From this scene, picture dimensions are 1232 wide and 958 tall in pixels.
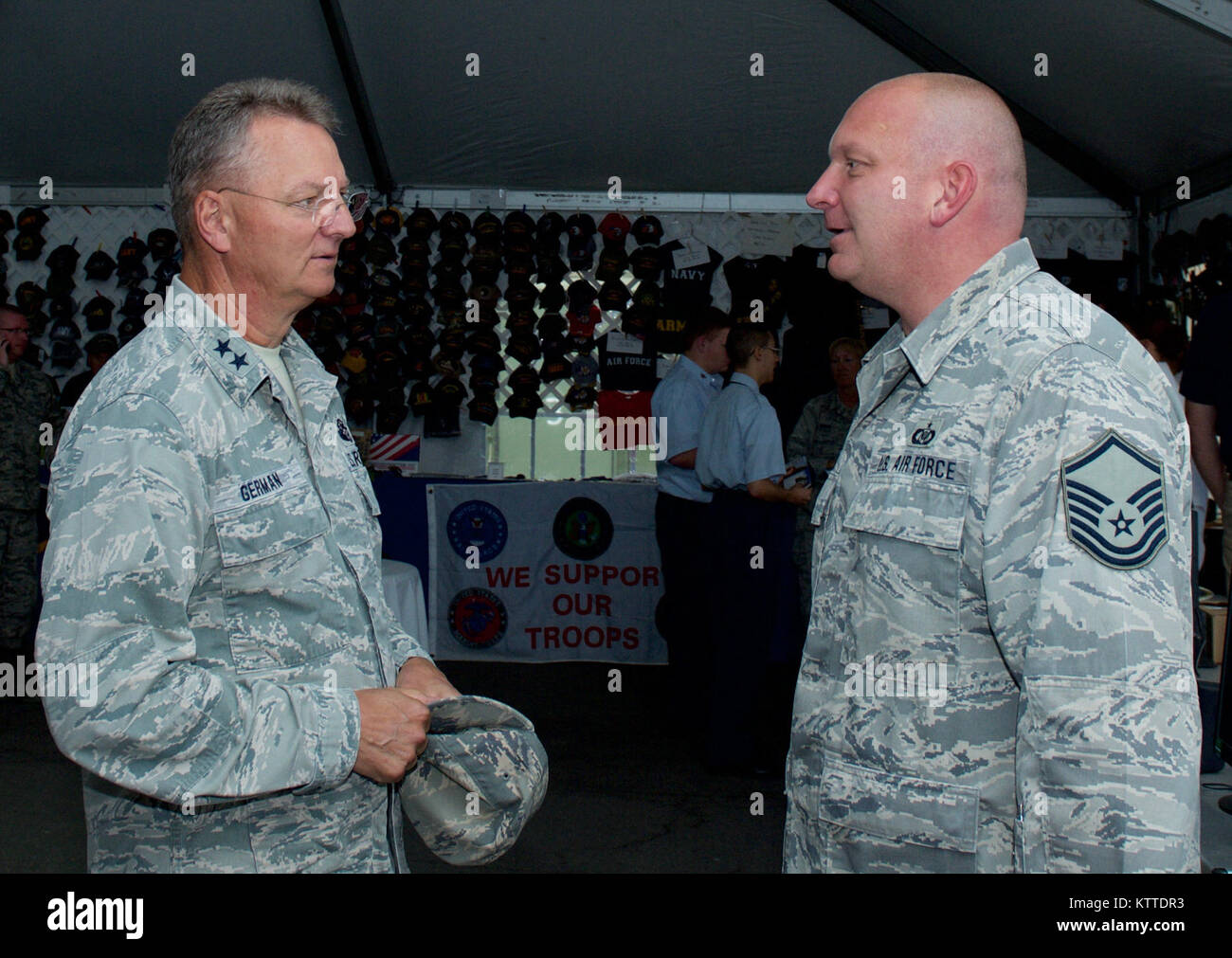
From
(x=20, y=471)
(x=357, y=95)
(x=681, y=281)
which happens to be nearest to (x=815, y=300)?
(x=681, y=281)

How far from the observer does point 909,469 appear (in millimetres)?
1149

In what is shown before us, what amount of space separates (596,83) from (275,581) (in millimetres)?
4983

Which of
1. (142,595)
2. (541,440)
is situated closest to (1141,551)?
(142,595)

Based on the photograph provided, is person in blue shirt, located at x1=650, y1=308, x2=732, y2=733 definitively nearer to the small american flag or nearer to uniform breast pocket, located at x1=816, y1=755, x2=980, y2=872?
the small american flag

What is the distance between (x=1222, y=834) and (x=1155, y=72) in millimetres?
3876

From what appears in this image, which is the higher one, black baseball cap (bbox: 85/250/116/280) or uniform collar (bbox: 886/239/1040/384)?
black baseball cap (bbox: 85/250/116/280)

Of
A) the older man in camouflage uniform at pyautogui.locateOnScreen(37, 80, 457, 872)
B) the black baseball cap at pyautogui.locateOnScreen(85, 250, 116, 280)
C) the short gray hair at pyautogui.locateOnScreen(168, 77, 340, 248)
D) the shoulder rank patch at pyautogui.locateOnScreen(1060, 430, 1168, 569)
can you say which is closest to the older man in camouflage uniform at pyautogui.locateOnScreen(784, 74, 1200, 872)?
the shoulder rank patch at pyautogui.locateOnScreen(1060, 430, 1168, 569)

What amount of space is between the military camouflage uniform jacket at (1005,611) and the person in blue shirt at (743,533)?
2.47 metres

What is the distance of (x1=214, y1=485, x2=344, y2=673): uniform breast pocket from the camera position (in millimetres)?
1121

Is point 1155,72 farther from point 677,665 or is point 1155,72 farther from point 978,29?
point 677,665

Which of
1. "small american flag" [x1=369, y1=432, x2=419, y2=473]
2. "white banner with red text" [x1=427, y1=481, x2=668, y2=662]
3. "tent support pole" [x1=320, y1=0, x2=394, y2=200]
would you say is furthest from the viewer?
"small american flag" [x1=369, y1=432, x2=419, y2=473]

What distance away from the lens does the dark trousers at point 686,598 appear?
4383 millimetres

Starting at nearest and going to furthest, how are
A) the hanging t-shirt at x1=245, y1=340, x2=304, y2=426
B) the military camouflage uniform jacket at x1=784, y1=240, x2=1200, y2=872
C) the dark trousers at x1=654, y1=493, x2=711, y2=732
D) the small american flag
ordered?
the military camouflage uniform jacket at x1=784, y1=240, x2=1200, y2=872
the hanging t-shirt at x1=245, y1=340, x2=304, y2=426
the dark trousers at x1=654, y1=493, x2=711, y2=732
the small american flag

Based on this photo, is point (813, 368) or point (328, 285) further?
point (813, 368)
